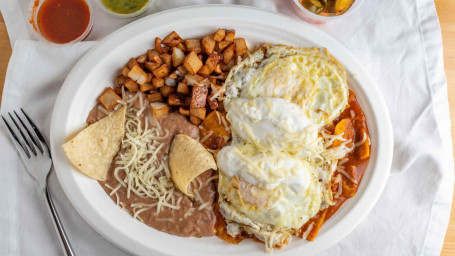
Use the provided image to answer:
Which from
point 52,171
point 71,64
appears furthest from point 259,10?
point 52,171

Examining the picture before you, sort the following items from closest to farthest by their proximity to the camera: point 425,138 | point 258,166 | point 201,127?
point 258,166 → point 201,127 → point 425,138

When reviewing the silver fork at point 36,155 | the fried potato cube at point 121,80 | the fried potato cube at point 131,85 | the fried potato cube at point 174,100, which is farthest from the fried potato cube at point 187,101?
the silver fork at point 36,155

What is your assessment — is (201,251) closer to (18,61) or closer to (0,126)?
(0,126)

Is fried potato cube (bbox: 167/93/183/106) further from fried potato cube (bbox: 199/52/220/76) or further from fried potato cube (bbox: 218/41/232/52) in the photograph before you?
fried potato cube (bbox: 218/41/232/52)

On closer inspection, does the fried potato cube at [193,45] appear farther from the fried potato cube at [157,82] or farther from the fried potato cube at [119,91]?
the fried potato cube at [119,91]

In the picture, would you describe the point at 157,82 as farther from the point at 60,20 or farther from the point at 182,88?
the point at 60,20
